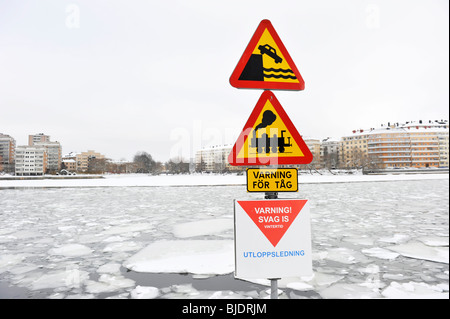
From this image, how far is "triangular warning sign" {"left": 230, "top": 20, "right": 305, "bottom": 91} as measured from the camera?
2.45 metres

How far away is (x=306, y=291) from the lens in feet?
10.5

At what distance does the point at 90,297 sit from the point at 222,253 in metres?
2.23

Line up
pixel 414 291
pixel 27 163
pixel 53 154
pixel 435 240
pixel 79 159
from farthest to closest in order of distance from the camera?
pixel 79 159
pixel 53 154
pixel 27 163
pixel 435 240
pixel 414 291

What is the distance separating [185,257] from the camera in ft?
14.6

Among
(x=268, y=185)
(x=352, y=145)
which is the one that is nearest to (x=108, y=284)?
(x=268, y=185)

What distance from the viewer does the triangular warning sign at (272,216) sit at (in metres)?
2.31

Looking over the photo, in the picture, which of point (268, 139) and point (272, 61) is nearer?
point (268, 139)

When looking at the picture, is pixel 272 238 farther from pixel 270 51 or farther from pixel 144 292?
pixel 144 292

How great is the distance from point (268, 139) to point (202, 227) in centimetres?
502

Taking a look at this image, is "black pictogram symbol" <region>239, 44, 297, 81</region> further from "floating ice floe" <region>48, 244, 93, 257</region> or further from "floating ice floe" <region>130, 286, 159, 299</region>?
"floating ice floe" <region>48, 244, 93, 257</region>

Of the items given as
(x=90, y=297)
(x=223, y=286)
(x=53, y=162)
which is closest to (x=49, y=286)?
(x=90, y=297)

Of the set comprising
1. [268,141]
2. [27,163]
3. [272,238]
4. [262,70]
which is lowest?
[272,238]

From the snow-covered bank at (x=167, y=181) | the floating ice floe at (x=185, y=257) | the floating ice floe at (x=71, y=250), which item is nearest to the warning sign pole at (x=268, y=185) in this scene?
the floating ice floe at (x=185, y=257)
